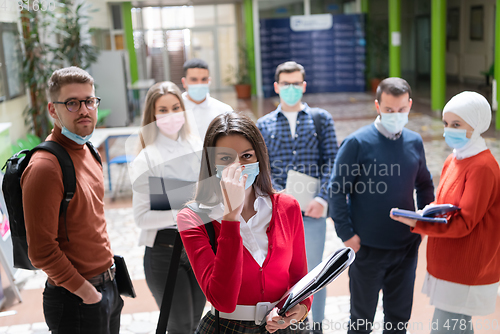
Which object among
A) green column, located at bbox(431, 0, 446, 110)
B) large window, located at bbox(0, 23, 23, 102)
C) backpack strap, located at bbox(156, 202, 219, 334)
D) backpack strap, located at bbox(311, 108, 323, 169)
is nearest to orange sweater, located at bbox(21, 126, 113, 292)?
backpack strap, located at bbox(156, 202, 219, 334)

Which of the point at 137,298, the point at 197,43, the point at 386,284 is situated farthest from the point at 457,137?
the point at 197,43

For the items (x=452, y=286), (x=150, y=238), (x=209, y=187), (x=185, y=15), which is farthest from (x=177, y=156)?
(x=185, y=15)

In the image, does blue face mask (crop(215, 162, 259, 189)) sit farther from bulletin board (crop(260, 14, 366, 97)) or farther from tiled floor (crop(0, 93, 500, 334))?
bulletin board (crop(260, 14, 366, 97))

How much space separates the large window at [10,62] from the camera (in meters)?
6.45

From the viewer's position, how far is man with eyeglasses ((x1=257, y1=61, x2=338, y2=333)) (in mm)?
2869

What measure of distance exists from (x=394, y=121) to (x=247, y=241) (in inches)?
48.8

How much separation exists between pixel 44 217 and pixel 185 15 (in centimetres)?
1494

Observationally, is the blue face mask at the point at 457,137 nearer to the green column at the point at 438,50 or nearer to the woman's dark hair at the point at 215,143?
the woman's dark hair at the point at 215,143

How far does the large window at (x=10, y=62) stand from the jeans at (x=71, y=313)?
557cm

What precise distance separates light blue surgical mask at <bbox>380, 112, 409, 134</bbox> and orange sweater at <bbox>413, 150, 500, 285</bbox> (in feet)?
1.12

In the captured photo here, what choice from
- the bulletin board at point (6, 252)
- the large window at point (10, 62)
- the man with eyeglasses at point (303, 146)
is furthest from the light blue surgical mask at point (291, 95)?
the large window at point (10, 62)

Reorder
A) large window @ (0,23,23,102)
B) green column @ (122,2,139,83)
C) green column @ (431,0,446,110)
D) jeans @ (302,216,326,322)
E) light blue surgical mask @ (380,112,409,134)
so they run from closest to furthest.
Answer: light blue surgical mask @ (380,112,409,134), jeans @ (302,216,326,322), large window @ (0,23,23,102), green column @ (431,0,446,110), green column @ (122,2,139,83)

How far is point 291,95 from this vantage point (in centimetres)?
305

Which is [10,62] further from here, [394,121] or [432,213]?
[432,213]
